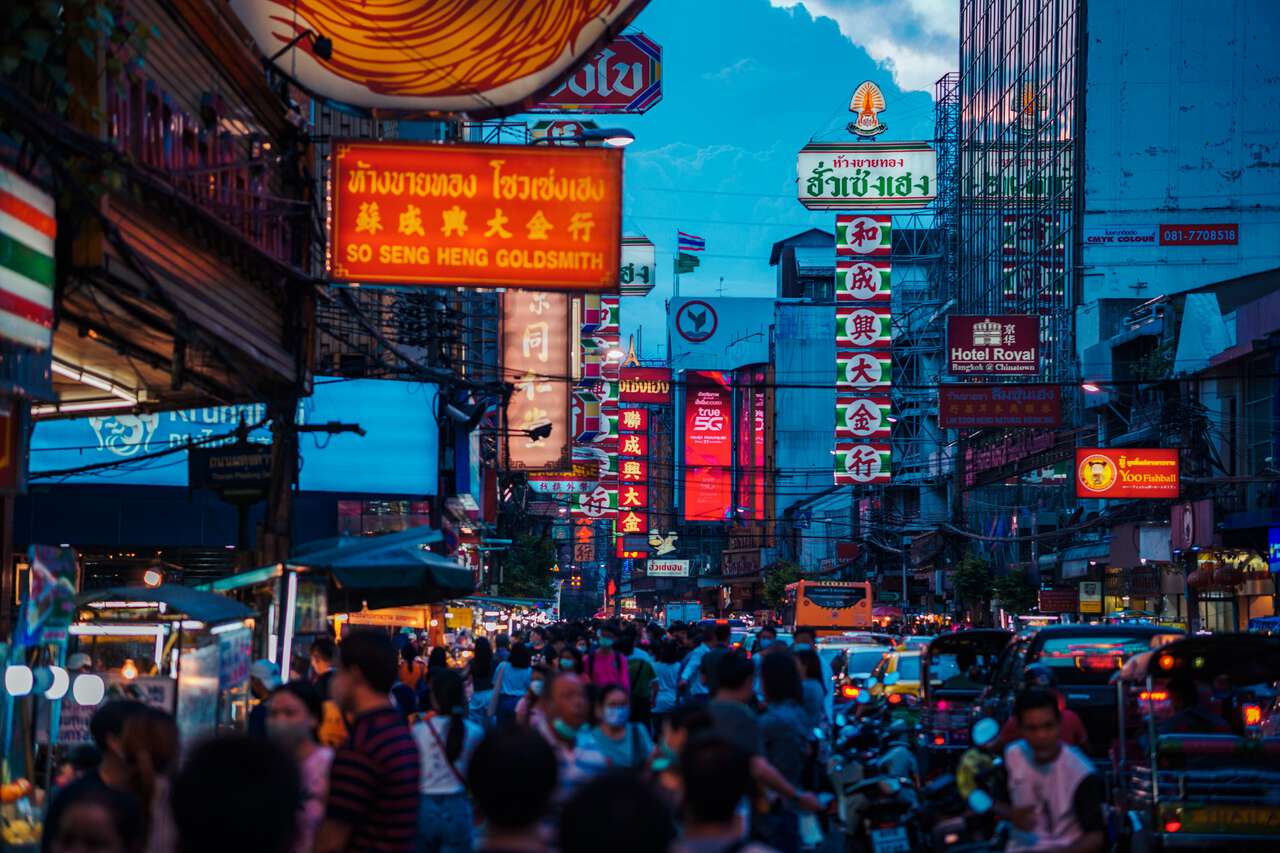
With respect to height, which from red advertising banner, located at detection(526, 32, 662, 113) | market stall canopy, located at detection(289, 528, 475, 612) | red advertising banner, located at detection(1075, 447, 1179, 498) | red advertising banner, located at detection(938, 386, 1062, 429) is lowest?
market stall canopy, located at detection(289, 528, 475, 612)

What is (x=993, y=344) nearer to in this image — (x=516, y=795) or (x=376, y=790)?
(x=376, y=790)

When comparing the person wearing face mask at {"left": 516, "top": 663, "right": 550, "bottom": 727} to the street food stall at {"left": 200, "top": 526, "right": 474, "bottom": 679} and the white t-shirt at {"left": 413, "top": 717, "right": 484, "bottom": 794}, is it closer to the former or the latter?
the white t-shirt at {"left": 413, "top": 717, "right": 484, "bottom": 794}

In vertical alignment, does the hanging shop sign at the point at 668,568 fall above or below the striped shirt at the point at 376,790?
above

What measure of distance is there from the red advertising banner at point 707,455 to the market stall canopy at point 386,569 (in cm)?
7299

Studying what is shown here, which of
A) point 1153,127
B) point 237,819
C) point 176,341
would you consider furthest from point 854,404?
point 237,819

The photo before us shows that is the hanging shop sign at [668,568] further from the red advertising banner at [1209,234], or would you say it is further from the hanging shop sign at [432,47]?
the hanging shop sign at [432,47]

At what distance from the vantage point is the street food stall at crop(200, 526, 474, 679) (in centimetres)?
1595

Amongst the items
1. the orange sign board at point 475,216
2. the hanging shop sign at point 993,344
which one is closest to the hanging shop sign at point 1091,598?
the hanging shop sign at point 993,344

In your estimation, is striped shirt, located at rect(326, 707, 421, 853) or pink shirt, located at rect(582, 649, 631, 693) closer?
striped shirt, located at rect(326, 707, 421, 853)

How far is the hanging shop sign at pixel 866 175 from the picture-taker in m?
56.4

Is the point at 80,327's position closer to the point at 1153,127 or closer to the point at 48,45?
the point at 48,45

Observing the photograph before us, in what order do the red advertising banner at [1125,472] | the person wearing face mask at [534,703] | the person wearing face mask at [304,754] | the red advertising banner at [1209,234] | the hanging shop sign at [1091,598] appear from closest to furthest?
the person wearing face mask at [304,754] → the person wearing face mask at [534,703] → the red advertising banner at [1125,472] → the hanging shop sign at [1091,598] → the red advertising banner at [1209,234]

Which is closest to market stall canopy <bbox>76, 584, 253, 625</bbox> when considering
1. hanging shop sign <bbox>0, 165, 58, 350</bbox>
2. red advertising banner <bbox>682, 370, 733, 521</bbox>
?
hanging shop sign <bbox>0, 165, 58, 350</bbox>

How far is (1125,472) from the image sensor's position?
43625 millimetres
